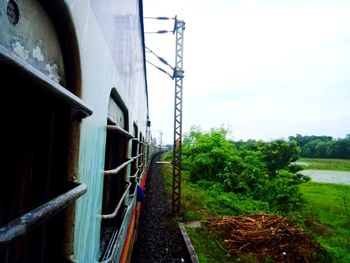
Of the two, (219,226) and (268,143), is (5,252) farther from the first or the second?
(268,143)

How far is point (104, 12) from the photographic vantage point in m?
1.51

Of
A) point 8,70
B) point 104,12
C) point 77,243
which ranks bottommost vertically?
point 77,243

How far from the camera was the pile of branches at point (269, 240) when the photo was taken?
6.14 metres

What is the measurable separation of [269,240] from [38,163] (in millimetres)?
6986

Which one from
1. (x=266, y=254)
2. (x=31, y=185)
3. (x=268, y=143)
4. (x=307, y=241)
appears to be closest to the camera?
(x=31, y=185)

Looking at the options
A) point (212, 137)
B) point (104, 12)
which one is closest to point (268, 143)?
point (212, 137)

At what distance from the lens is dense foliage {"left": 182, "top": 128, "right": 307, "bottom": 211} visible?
12.4m

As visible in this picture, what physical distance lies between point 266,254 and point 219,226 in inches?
72.9

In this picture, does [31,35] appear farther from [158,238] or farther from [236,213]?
[236,213]

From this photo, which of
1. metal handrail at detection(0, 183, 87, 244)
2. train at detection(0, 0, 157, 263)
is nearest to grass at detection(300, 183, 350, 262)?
train at detection(0, 0, 157, 263)

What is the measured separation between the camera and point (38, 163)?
0.95 meters

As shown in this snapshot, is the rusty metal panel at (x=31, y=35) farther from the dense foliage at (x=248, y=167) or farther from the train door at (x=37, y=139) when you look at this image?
the dense foliage at (x=248, y=167)

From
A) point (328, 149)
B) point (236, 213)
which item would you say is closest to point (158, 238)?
point (236, 213)

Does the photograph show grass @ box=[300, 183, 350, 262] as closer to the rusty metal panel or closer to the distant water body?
the rusty metal panel
